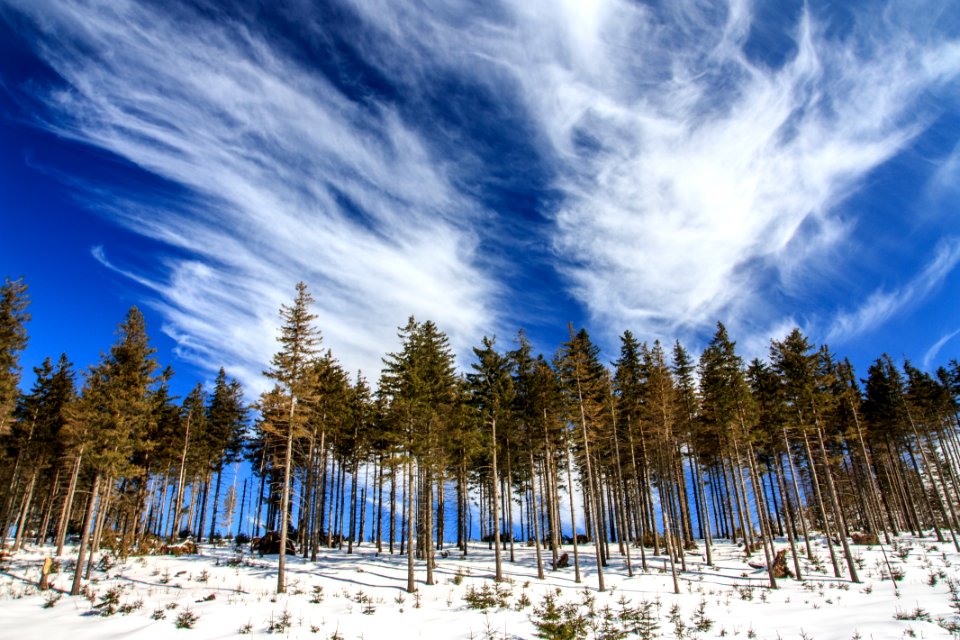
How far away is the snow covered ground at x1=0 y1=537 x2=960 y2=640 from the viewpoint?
1545cm

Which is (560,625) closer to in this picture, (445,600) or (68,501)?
(445,600)

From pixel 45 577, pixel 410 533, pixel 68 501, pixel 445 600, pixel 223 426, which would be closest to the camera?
pixel 445 600

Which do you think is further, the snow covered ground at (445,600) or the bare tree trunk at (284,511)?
the bare tree trunk at (284,511)

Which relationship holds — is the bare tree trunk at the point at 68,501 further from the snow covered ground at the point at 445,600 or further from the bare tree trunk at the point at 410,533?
the bare tree trunk at the point at 410,533

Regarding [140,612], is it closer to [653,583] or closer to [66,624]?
[66,624]

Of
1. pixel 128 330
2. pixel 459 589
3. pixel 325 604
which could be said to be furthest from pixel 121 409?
pixel 459 589

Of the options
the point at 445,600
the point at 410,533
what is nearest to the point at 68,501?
the point at 410,533

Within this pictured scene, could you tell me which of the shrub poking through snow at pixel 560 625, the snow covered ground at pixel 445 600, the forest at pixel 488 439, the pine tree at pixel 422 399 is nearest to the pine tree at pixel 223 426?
the forest at pixel 488 439

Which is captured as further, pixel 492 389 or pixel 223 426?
pixel 223 426

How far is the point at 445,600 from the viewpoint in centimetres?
2156

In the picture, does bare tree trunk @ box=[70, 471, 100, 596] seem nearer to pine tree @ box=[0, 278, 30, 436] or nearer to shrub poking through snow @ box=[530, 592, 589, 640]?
pine tree @ box=[0, 278, 30, 436]

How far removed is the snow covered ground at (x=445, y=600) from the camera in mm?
15453

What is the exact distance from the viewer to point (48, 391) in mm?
35969

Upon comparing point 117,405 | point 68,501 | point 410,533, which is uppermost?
point 117,405
